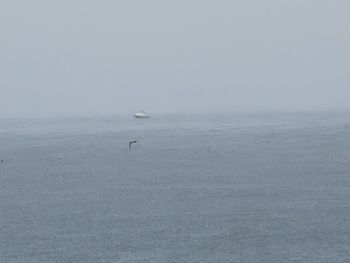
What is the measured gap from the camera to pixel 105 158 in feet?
111

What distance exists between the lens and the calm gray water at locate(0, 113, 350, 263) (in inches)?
577

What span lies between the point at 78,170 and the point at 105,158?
501 centimetres

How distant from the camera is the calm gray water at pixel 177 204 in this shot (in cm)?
1466

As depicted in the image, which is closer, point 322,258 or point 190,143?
point 322,258

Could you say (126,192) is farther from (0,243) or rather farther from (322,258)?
(322,258)

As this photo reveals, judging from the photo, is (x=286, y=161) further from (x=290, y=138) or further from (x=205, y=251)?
(x=205, y=251)

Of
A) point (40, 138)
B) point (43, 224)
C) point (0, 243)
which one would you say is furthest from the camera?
point (40, 138)

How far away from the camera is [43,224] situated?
1742cm

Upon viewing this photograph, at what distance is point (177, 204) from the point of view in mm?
20000

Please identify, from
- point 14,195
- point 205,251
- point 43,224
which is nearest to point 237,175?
point 14,195

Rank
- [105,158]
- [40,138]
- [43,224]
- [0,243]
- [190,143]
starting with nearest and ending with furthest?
[0,243] → [43,224] → [105,158] → [190,143] → [40,138]

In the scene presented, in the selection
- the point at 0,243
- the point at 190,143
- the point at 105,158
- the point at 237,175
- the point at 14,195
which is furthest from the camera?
the point at 190,143

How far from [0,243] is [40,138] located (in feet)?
106

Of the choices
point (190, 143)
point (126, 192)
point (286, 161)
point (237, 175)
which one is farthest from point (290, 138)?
point (126, 192)
